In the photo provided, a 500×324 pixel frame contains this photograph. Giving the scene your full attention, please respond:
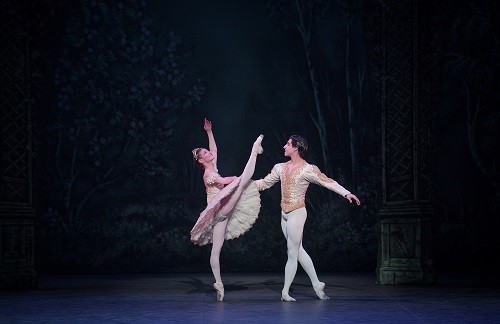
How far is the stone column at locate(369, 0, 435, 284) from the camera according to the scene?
26.7 feet

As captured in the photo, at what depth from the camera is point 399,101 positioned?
830 centimetres

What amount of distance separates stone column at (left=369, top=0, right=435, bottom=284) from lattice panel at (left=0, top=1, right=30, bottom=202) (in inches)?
176

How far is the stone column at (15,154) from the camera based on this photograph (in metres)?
8.05

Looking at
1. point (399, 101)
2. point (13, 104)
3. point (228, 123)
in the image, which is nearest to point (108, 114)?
point (228, 123)

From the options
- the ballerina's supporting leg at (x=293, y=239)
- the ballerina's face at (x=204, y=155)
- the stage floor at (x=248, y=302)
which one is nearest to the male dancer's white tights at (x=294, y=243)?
the ballerina's supporting leg at (x=293, y=239)

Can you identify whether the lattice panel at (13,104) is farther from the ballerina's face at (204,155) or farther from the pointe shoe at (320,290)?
the pointe shoe at (320,290)

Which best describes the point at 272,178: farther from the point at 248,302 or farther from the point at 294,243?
the point at 248,302

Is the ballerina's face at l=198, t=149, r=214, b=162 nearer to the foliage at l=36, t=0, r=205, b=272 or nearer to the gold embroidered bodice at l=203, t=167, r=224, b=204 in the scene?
the gold embroidered bodice at l=203, t=167, r=224, b=204

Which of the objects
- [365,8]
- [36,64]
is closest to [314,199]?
[365,8]

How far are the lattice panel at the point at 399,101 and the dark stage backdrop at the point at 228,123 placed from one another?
232cm

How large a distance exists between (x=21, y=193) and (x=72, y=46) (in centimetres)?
330

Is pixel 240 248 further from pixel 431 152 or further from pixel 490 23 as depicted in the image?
pixel 490 23

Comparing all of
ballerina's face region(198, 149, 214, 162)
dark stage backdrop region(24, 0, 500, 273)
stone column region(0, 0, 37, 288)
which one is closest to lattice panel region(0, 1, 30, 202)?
stone column region(0, 0, 37, 288)

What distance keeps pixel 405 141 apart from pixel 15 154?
4.87 metres
